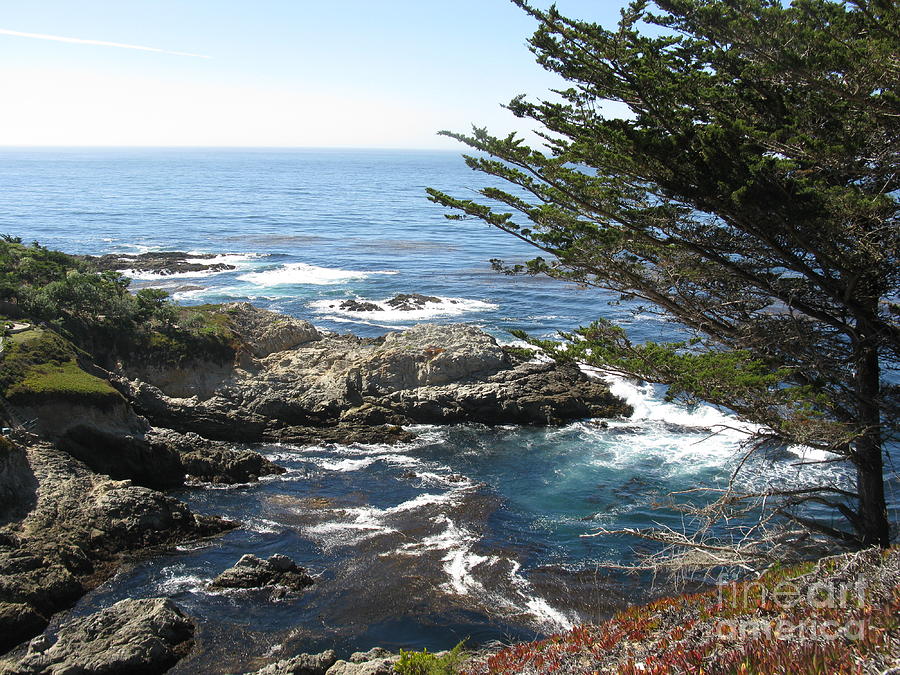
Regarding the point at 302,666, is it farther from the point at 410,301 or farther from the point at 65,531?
the point at 410,301

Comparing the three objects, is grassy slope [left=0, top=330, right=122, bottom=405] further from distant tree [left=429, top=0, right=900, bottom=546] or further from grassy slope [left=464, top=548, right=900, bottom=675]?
grassy slope [left=464, top=548, right=900, bottom=675]

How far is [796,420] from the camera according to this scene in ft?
30.8

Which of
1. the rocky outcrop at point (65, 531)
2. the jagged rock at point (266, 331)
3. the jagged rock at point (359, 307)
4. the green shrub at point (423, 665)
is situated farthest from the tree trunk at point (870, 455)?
the jagged rock at point (359, 307)

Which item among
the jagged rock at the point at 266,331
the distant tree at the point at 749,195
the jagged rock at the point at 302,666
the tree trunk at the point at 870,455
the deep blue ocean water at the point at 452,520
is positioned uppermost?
the distant tree at the point at 749,195

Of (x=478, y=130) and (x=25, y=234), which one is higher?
(x=478, y=130)

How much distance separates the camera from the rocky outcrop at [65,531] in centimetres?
1202

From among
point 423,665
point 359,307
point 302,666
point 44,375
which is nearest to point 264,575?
point 302,666

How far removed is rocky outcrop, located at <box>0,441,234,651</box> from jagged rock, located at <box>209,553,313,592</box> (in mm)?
2432

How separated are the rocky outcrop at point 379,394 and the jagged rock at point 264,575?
29.0 ft

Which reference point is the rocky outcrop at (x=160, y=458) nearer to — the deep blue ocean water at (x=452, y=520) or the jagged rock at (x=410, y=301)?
the deep blue ocean water at (x=452, y=520)

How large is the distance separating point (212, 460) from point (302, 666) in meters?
11.2

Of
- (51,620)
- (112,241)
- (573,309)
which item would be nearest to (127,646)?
(51,620)

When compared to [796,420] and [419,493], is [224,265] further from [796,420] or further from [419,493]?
[796,420]

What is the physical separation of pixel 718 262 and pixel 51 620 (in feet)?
44.7
